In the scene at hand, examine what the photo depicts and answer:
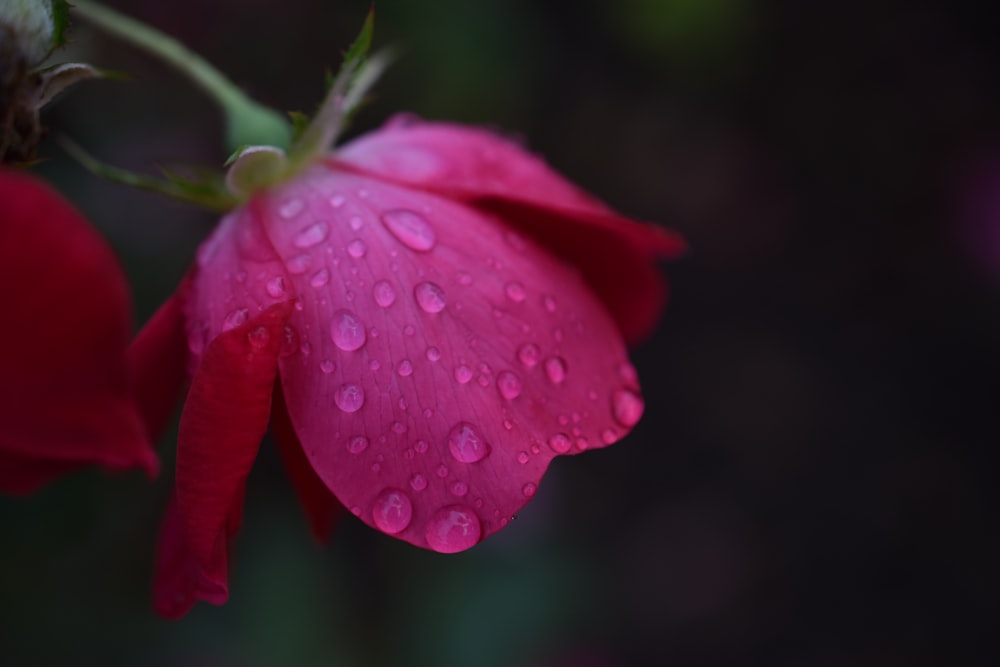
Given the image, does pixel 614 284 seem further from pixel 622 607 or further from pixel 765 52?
pixel 765 52

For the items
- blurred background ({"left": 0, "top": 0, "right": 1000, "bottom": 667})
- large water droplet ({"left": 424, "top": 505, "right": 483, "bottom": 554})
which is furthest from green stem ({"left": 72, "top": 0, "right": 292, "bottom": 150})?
blurred background ({"left": 0, "top": 0, "right": 1000, "bottom": 667})

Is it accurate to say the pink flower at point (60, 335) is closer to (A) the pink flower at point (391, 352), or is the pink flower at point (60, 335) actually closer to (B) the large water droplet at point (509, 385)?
(A) the pink flower at point (391, 352)

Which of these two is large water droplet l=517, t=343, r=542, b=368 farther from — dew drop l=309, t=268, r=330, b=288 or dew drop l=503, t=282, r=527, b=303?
dew drop l=309, t=268, r=330, b=288

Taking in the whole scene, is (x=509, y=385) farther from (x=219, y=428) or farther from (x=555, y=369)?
(x=219, y=428)

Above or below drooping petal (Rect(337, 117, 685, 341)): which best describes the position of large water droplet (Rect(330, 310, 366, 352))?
below

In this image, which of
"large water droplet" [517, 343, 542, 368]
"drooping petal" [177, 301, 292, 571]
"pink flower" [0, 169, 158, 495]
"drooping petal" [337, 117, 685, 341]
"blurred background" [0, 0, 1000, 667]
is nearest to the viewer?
"pink flower" [0, 169, 158, 495]

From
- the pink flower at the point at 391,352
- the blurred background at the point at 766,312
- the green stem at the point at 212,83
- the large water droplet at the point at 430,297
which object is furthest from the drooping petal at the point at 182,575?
the blurred background at the point at 766,312

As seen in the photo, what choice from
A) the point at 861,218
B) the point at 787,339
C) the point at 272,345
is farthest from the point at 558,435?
the point at 861,218
